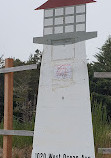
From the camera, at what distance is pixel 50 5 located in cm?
404

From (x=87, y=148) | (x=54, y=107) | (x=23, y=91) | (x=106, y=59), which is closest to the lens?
(x=87, y=148)

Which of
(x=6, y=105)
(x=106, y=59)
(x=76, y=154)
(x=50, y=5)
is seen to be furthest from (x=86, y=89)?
(x=106, y=59)

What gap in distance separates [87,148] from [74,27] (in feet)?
4.24

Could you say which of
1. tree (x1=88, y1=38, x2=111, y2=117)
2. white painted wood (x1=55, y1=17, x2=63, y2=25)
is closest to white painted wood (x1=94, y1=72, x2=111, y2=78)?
white painted wood (x1=55, y1=17, x2=63, y2=25)

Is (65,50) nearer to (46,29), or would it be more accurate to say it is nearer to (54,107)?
(46,29)

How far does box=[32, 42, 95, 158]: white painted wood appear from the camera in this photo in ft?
12.0

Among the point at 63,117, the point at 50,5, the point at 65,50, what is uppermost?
the point at 50,5

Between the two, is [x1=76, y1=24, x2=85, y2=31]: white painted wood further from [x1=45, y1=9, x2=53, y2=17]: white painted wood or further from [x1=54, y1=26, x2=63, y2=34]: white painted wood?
[x1=45, y1=9, x2=53, y2=17]: white painted wood

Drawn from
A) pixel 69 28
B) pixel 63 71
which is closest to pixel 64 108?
pixel 63 71

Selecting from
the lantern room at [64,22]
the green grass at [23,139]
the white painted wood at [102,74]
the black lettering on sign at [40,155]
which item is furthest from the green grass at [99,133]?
the lantern room at [64,22]

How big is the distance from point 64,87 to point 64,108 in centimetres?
22

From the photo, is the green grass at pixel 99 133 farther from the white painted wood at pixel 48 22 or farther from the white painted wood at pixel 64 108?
the white painted wood at pixel 48 22

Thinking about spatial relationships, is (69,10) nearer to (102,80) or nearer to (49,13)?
(49,13)

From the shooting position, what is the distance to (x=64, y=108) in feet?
12.5
